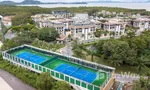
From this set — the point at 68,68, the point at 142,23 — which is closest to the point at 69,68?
the point at 68,68

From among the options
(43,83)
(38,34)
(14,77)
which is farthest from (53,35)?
(43,83)

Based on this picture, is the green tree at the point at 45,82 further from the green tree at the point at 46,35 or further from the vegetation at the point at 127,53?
the green tree at the point at 46,35

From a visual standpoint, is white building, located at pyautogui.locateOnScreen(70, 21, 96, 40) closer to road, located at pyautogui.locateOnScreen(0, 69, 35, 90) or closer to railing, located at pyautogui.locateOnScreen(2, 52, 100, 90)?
railing, located at pyautogui.locateOnScreen(2, 52, 100, 90)

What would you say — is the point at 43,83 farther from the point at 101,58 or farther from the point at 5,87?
the point at 101,58

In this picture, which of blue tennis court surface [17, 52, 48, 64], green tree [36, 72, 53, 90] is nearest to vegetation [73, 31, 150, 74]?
blue tennis court surface [17, 52, 48, 64]

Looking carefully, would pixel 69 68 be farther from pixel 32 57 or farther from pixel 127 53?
pixel 127 53
